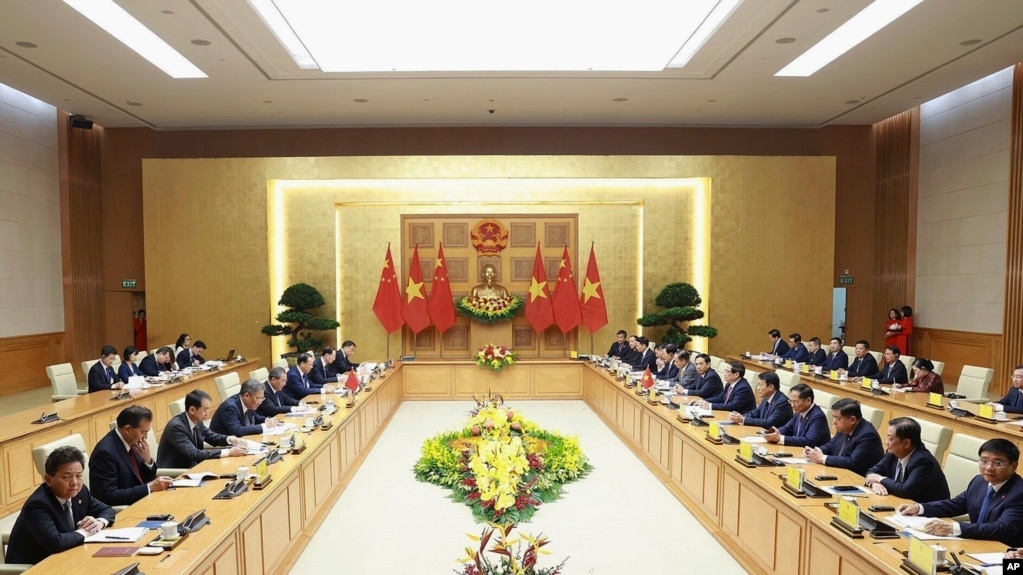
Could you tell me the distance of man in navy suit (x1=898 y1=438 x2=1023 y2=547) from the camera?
8.93ft

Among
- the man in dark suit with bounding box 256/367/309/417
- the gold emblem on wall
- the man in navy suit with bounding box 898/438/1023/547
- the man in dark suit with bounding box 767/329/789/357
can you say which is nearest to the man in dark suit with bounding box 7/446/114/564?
the man in dark suit with bounding box 256/367/309/417

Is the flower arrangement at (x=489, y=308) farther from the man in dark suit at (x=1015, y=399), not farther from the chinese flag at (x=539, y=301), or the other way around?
the man in dark suit at (x=1015, y=399)

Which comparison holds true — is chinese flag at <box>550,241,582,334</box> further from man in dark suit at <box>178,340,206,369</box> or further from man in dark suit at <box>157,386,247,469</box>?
man in dark suit at <box>157,386,247,469</box>

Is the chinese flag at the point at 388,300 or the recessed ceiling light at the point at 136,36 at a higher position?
the recessed ceiling light at the point at 136,36

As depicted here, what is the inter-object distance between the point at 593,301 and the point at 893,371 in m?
4.95

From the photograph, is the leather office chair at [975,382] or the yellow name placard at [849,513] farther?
the leather office chair at [975,382]

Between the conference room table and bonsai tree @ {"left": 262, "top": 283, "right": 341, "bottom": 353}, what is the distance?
10.0 feet

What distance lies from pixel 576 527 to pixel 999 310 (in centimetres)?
922

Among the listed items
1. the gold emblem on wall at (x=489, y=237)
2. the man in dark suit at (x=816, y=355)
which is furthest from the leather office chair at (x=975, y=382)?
the gold emblem on wall at (x=489, y=237)

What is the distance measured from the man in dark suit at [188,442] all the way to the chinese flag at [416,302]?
21.4 ft

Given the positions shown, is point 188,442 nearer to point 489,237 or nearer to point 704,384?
point 704,384

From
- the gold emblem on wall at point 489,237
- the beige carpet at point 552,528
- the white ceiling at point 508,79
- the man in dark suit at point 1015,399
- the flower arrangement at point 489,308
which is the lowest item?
the beige carpet at point 552,528

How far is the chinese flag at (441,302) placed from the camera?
10.9m

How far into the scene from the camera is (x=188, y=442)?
4.32 m
